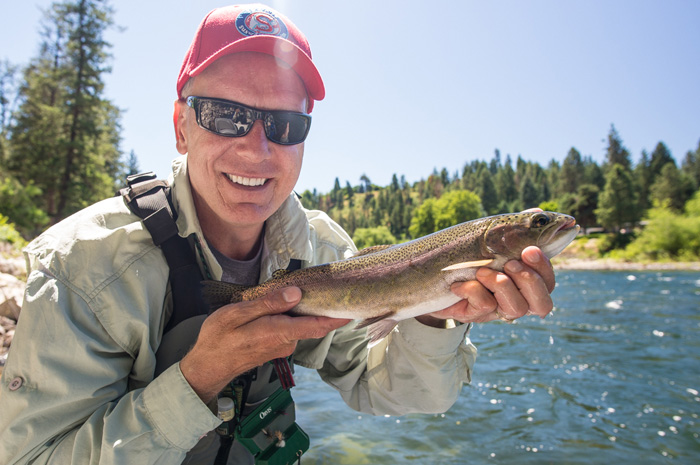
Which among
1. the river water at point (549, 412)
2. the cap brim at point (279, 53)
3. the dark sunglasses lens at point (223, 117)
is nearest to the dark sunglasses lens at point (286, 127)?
the dark sunglasses lens at point (223, 117)

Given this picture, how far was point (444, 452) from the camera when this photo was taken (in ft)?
20.4

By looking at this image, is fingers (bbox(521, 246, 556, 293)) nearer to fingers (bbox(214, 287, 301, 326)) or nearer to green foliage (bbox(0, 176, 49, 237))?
fingers (bbox(214, 287, 301, 326))

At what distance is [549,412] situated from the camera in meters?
7.71

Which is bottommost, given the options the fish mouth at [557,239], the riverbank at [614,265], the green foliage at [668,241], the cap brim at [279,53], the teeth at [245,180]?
the riverbank at [614,265]

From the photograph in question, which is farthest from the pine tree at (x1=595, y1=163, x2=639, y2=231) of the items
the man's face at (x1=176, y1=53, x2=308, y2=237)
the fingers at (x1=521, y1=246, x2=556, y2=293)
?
the man's face at (x1=176, y1=53, x2=308, y2=237)

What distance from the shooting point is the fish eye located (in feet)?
8.30

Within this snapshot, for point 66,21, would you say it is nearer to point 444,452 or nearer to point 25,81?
point 25,81

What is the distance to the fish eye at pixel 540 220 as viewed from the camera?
2529 millimetres

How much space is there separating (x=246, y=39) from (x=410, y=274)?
5.78ft

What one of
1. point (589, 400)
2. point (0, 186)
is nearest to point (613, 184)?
point (589, 400)

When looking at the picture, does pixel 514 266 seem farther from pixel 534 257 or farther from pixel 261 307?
pixel 261 307

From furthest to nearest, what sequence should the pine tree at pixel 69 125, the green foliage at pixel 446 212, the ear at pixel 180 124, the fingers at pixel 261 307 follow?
the green foliage at pixel 446 212 < the pine tree at pixel 69 125 < the ear at pixel 180 124 < the fingers at pixel 261 307

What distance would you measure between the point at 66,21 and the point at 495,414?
37.4 metres

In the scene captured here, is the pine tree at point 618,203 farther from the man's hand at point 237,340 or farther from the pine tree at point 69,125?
the man's hand at point 237,340
